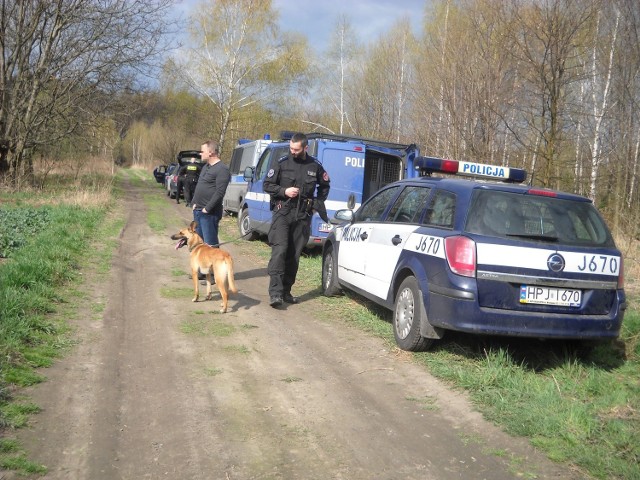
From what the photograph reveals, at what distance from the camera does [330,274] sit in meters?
8.34

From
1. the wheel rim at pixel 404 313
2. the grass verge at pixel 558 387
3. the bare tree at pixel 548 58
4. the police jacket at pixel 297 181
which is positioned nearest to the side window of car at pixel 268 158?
the police jacket at pixel 297 181

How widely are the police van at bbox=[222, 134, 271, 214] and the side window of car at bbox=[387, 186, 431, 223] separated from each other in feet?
29.3

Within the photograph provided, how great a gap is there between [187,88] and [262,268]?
27.5 m

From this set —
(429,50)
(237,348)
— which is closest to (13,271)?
(237,348)

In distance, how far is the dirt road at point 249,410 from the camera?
3455 millimetres

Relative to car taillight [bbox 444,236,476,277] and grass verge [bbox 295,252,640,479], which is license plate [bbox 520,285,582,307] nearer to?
car taillight [bbox 444,236,476,277]

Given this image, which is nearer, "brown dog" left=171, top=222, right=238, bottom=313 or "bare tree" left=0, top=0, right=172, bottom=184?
"brown dog" left=171, top=222, right=238, bottom=313

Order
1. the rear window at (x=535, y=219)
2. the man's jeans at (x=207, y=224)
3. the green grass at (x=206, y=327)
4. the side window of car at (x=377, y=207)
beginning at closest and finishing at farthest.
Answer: the rear window at (x=535, y=219), the green grass at (x=206, y=327), the side window of car at (x=377, y=207), the man's jeans at (x=207, y=224)

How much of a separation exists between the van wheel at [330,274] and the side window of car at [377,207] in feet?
2.52

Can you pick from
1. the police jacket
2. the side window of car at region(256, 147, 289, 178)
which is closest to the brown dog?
the police jacket

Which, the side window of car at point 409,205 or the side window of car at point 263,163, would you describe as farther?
the side window of car at point 263,163

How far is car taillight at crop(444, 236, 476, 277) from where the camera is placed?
16.6 feet

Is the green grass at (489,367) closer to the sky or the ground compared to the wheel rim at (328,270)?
closer to the ground

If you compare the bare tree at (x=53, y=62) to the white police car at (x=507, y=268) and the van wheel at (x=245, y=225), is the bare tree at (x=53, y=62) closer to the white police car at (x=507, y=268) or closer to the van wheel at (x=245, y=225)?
the van wheel at (x=245, y=225)
